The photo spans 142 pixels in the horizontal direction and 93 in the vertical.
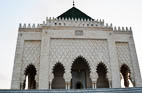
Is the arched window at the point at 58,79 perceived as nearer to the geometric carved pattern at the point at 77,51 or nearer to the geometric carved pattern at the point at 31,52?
the geometric carved pattern at the point at 77,51

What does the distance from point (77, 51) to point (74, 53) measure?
26 cm

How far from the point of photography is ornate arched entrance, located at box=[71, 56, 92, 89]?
1329 centimetres

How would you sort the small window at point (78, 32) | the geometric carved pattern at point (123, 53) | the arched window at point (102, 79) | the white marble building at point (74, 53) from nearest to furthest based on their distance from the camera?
the white marble building at point (74, 53) < the geometric carved pattern at point (123, 53) < the small window at point (78, 32) < the arched window at point (102, 79)

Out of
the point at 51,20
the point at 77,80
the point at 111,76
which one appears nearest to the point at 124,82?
the point at 111,76

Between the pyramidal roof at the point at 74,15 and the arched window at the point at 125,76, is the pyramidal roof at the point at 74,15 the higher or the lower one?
the higher one

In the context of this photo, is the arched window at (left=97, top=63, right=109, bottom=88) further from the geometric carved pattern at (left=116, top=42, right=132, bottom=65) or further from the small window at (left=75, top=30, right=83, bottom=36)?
the small window at (left=75, top=30, right=83, bottom=36)

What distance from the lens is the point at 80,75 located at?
13.8 meters

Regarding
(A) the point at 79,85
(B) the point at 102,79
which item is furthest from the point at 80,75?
(B) the point at 102,79

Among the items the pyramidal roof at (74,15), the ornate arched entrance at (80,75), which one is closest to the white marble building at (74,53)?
the ornate arched entrance at (80,75)

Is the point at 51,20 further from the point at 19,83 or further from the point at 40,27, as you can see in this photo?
the point at 19,83

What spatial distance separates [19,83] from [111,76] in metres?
5.86

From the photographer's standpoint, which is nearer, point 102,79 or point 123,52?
point 123,52

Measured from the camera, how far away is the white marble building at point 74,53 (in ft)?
38.8

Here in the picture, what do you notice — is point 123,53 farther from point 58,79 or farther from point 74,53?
point 58,79
